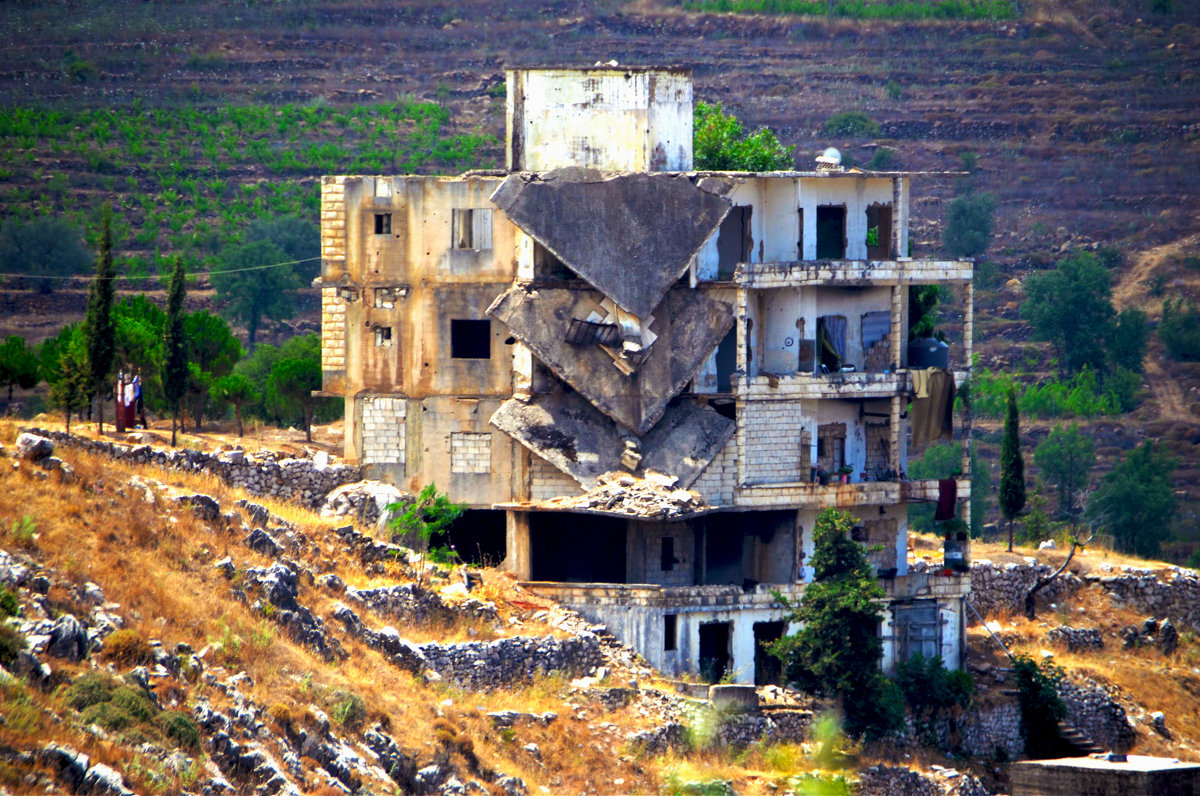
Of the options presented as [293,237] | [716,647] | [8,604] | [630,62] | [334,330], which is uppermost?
[630,62]

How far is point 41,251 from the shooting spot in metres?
87.8

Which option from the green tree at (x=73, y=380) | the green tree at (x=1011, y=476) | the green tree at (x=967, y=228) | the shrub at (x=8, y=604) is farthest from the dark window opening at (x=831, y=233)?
the green tree at (x=967, y=228)

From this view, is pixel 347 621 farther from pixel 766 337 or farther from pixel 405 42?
pixel 405 42

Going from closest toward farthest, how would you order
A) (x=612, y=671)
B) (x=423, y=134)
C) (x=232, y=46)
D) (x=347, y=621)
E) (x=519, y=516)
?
(x=347, y=621)
(x=612, y=671)
(x=519, y=516)
(x=423, y=134)
(x=232, y=46)

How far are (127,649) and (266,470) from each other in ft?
54.1

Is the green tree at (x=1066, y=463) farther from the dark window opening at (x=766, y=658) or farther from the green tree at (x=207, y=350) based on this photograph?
the green tree at (x=207, y=350)

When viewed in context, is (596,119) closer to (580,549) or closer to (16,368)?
(580,549)

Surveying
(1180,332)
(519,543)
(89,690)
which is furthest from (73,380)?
(1180,332)

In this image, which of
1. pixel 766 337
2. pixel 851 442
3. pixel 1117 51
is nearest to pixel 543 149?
pixel 766 337

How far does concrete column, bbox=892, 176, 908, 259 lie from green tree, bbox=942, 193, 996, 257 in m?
45.9

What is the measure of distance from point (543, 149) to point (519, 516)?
27.0 feet

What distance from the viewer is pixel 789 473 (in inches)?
1893

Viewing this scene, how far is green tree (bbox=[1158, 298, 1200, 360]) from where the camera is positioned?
9169 cm

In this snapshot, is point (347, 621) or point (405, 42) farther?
point (405, 42)
